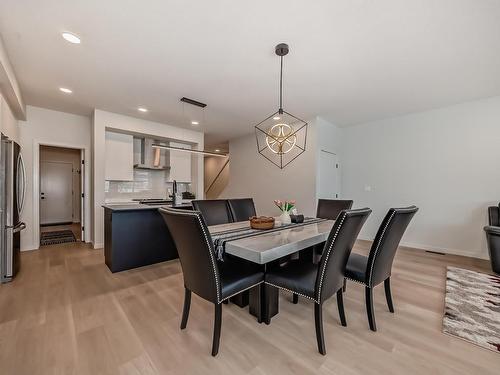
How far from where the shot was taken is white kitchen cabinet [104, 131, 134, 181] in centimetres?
455

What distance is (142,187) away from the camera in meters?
5.39

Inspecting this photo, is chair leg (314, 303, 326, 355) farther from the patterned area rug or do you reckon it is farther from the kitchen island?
the kitchen island

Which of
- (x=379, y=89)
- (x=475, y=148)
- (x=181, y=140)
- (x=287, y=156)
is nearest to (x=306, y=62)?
(x=379, y=89)

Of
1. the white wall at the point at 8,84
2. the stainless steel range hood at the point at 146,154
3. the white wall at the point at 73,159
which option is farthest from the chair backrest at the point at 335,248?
the white wall at the point at 73,159

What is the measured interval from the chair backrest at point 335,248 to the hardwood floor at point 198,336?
454 millimetres

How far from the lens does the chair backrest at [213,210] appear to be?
272 centimetres

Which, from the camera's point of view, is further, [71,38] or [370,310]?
[71,38]

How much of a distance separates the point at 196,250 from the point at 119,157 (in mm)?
4085

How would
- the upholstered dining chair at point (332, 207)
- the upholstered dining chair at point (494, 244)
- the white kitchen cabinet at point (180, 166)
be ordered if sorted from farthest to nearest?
the white kitchen cabinet at point (180, 166) < the upholstered dining chair at point (332, 207) < the upholstered dining chair at point (494, 244)

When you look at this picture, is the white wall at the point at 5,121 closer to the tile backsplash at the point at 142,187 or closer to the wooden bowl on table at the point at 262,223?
the tile backsplash at the point at 142,187

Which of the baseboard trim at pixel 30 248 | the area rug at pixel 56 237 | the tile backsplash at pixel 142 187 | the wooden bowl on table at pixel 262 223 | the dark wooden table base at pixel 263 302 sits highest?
the tile backsplash at pixel 142 187

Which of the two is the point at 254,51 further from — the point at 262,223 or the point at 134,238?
the point at 134,238

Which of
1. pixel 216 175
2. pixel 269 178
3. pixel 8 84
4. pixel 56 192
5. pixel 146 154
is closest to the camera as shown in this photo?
pixel 8 84

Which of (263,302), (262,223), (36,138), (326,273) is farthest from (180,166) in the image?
(326,273)
